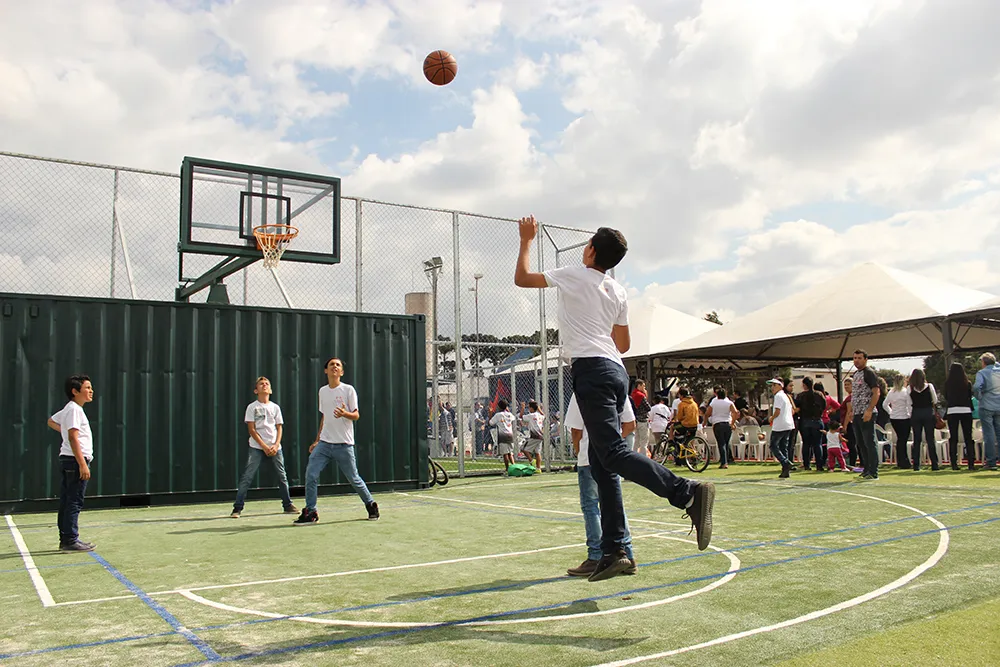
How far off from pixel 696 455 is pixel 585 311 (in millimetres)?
13003

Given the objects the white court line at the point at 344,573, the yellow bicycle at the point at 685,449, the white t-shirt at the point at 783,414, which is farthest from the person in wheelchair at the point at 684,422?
the white court line at the point at 344,573

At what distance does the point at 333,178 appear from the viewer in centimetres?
1452

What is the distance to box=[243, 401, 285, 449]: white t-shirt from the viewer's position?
32.1 ft

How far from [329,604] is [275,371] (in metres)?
8.77

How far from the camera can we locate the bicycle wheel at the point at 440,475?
14.6 m

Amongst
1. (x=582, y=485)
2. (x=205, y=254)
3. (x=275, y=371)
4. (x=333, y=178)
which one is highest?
(x=333, y=178)

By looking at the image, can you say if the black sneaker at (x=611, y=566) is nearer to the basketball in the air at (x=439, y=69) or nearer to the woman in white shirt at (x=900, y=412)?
the basketball in the air at (x=439, y=69)

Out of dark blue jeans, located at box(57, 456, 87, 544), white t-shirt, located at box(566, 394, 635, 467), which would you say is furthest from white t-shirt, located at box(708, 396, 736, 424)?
dark blue jeans, located at box(57, 456, 87, 544)

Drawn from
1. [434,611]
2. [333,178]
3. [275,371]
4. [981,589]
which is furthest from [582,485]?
[333,178]

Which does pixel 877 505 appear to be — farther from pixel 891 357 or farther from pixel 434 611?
pixel 891 357

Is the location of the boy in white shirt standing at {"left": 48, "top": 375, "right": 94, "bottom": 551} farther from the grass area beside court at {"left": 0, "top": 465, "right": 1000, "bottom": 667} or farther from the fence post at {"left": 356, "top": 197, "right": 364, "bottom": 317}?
the fence post at {"left": 356, "top": 197, "right": 364, "bottom": 317}

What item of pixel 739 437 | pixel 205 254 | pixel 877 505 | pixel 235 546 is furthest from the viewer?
pixel 739 437

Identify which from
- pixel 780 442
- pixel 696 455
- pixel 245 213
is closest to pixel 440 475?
pixel 696 455

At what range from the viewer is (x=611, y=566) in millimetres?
4211
